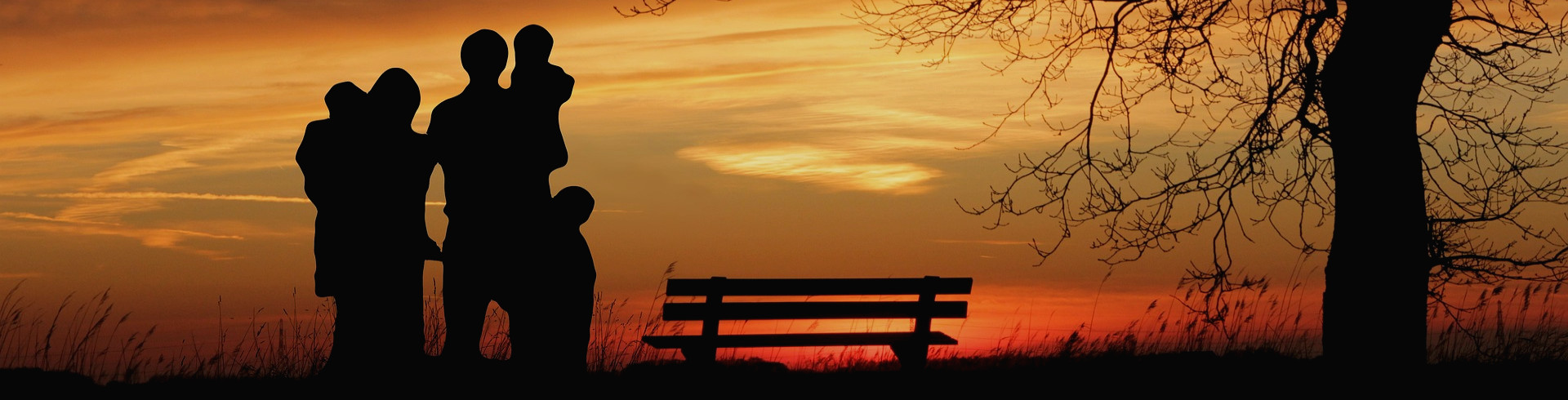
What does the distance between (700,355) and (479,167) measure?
2.33m

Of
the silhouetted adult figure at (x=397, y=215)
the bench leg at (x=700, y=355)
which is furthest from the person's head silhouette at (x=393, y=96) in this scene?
the bench leg at (x=700, y=355)

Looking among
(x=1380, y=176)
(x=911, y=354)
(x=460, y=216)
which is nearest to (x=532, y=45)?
(x=460, y=216)

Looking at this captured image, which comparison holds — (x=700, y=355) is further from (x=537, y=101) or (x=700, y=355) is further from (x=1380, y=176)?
(x=1380, y=176)

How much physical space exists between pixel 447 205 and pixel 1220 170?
16.3 feet

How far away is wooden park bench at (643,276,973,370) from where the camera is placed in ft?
26.9

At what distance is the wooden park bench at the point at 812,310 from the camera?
26.9ft

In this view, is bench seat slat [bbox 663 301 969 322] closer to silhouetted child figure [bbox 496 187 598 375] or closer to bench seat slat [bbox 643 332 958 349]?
bench seat slat [bbox 643 332 958 349]

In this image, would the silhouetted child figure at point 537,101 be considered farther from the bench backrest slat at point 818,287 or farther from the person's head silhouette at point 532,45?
the bench backrest slat at point 818,287

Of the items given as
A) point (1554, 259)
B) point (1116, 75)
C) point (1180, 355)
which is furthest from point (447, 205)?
point (1554, 259)

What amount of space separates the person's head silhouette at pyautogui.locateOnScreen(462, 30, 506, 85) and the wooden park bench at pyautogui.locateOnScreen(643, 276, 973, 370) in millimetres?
2192

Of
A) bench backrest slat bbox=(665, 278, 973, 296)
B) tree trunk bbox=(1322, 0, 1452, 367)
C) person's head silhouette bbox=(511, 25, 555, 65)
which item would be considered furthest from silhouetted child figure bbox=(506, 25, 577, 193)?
tree trunk bbox=(1322, 0, 1452, 367)

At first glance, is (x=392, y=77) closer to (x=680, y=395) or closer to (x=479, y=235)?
(x=479, y=235)

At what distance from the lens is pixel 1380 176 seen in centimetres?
753

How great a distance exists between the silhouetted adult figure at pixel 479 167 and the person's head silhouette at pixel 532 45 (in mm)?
77
